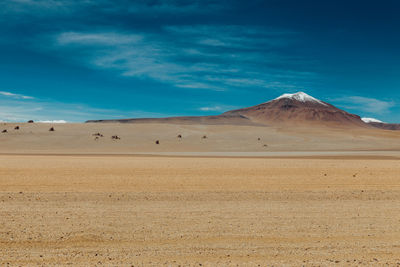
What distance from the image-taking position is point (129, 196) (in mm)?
13500

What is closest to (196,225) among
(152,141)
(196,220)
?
(196,220)

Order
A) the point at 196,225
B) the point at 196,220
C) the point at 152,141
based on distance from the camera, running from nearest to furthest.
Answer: the point at 196,225 < the point at 196,220 < the point at 152,141

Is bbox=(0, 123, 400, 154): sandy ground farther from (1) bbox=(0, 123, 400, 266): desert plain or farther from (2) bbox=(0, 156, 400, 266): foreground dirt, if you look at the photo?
(2) bbox=(0, 156, 400, 266): foreground dirt

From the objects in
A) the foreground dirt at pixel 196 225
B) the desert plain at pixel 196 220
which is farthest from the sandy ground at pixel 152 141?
the foreground dirt at pixel 196 225

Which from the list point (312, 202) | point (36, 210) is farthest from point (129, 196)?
point (312, 202)

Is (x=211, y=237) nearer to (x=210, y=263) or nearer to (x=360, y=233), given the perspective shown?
(x=210, y=263)

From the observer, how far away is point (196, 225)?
9.00 meters

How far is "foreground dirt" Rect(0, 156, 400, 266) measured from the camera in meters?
6.84

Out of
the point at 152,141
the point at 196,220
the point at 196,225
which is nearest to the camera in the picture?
the point at 196,225

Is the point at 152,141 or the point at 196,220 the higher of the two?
the point at 152,141

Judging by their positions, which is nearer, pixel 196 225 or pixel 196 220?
pixel 196 225

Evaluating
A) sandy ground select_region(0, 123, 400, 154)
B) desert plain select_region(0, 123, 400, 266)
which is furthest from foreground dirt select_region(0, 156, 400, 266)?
sandy ground select_region(0, 123, 400, 154)

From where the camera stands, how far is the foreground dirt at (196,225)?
6836 millimetres

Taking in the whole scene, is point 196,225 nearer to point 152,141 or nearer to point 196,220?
point 196,220
